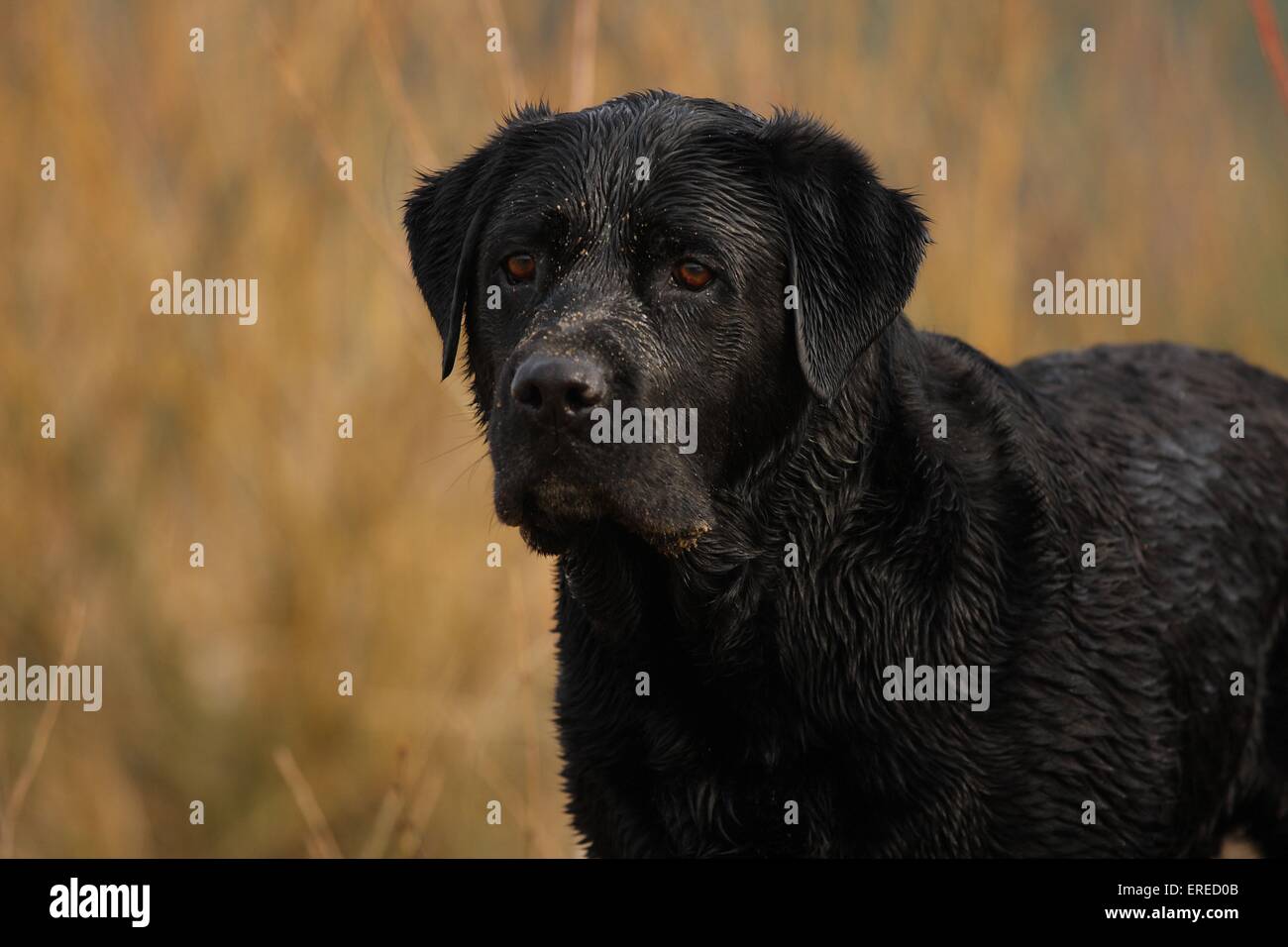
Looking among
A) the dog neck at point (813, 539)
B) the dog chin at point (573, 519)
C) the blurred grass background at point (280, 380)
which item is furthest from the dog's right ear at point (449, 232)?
the blurred grass background at point (280, 380)

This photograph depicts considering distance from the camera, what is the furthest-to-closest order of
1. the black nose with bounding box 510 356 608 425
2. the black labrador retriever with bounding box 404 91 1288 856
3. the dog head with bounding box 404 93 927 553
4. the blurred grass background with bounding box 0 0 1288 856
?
the blurred grass background with bounding box 0 0 1288 856, the black labrador retriever with bounding box 404 91 1288 856, the dog head with bounding box 404 93 927 553, the black nose with bounding box 510 356 608 425

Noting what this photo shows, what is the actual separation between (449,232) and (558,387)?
1.00 m

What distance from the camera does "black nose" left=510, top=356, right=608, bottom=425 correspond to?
317 centimetres

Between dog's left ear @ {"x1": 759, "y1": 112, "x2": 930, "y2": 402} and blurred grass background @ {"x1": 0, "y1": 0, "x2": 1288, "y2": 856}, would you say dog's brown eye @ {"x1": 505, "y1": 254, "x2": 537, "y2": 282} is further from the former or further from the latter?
blurred grass background @ {"x1": 0, "y1": 0, "x2": 1288, "y2": 856}

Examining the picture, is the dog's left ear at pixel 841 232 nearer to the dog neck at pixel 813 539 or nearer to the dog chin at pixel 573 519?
the dog neck at pixel 813 539

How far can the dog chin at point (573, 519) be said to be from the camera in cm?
334

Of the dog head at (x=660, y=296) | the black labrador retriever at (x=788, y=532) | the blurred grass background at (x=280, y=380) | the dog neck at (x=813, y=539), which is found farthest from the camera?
the blurred grass background at (x=280, y=380)

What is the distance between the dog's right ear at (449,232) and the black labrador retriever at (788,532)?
0.02 metres

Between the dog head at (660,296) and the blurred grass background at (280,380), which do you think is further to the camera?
the blurred grass background at (280,380)

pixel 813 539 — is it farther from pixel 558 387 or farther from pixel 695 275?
pixel 558 387

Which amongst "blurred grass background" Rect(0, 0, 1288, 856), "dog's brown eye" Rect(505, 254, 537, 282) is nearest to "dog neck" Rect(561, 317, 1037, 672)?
"dog's brown eye" Rect(505, 254, 537, 282)

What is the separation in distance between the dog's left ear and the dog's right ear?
0.72 metres

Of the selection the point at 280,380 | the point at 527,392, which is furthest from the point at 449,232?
the point at 280,380

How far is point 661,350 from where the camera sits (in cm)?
341
